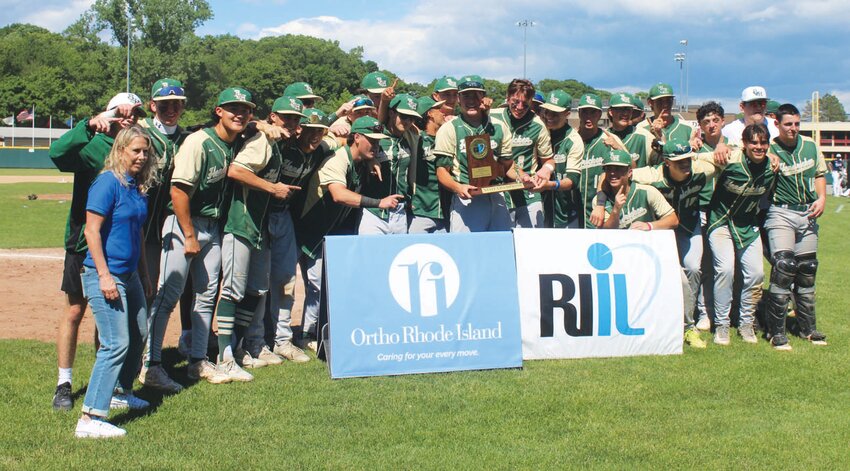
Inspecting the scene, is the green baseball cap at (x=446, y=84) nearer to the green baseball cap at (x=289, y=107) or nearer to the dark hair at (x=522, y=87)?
the dark hair at (x=522, y=87)

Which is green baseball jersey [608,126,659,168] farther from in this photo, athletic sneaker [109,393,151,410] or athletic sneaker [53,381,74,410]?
athletic sneaker [53,381,74,410]

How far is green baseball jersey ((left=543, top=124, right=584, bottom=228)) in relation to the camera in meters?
8.08

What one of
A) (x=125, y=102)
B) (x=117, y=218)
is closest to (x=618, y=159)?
(x=125, y=102)

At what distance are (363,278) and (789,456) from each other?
3.26m

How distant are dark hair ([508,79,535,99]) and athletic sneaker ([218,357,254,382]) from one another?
3466mm

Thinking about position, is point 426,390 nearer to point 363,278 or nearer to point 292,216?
point 363,278

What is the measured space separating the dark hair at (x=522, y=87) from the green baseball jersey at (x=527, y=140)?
0.61 feet

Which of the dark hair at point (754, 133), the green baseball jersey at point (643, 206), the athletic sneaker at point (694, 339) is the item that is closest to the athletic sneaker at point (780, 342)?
the athletic sneaker at point (694, 339)

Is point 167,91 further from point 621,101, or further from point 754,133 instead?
point 754,133

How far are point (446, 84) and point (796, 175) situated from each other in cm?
337

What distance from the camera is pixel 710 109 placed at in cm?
839

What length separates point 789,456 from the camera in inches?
186

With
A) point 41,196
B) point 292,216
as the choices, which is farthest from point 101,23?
point 292,216

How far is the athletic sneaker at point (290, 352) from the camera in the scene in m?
7.00
